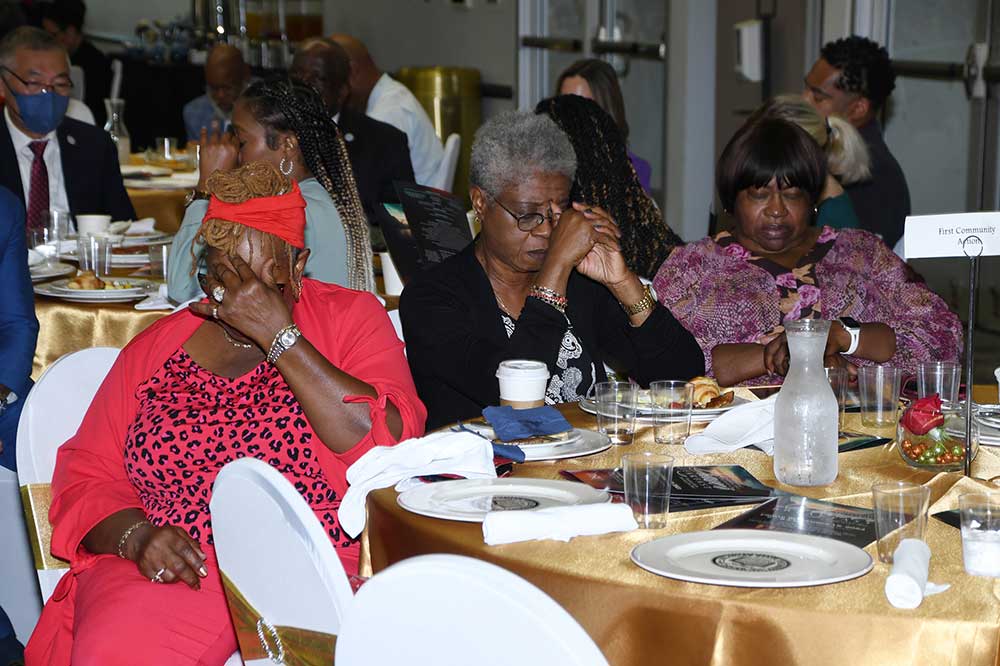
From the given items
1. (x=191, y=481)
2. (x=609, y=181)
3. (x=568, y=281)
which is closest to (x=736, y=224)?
(x=609, y=181)

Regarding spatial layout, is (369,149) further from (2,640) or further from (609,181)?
(2,640)

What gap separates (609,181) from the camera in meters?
3.61

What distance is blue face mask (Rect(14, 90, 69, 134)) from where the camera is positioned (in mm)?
5250

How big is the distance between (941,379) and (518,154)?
3.40 feet

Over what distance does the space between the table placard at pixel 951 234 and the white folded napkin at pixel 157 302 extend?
8.11 ft

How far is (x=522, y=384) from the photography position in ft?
7.80

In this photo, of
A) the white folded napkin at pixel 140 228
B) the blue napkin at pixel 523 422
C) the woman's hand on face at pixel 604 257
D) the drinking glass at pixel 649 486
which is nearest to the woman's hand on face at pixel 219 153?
the white folded napkin at pixel 140 228

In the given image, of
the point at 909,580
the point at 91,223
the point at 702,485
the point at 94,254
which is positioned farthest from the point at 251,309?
the point at 91,223

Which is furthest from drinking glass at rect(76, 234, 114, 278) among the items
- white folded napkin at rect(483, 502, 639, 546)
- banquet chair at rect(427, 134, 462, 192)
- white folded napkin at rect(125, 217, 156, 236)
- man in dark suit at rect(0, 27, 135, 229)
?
banquet chair at rect(427, 134, 462, 192)

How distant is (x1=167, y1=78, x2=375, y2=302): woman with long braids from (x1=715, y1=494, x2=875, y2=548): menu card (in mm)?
2002

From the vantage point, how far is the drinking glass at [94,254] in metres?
4.14

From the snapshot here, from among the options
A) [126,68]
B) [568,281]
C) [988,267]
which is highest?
[126,68]

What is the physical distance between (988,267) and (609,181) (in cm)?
335

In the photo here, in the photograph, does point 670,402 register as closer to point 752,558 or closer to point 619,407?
point 619,407
